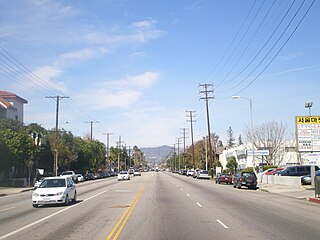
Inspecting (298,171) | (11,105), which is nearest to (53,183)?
(298,171)

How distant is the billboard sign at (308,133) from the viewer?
33969 millimetres

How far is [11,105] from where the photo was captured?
7138cm

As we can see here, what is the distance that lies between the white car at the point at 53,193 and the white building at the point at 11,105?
163ft

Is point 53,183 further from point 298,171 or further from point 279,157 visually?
point 279,157

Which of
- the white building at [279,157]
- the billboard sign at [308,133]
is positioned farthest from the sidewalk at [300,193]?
the white building at [279,157]

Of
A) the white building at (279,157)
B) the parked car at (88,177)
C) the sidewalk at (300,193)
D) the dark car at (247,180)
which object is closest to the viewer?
the sidewalk at (300,193)

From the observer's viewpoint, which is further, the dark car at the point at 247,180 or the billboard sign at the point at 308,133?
the dark car at the point at 247,180

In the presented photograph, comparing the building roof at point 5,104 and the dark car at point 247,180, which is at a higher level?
the building roof at point 5,104

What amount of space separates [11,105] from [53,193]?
2161 inches

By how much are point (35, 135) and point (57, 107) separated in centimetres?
547

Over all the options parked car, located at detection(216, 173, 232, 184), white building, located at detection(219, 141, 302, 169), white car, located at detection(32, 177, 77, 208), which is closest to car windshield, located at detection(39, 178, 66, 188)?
white car, located at detection(32, 177, 77, 208)

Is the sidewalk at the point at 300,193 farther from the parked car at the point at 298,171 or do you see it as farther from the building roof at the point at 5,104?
the building roof at the point at 5,104

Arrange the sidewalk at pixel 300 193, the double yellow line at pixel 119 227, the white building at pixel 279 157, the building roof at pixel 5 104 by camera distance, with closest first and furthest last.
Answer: the double yellow line at pixel 119 227 < the sidewalk at pixel 300 193 < the building roof at pixel 5 104 < the white building at pixel 279 157

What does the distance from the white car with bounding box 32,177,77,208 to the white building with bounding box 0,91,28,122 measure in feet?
163
